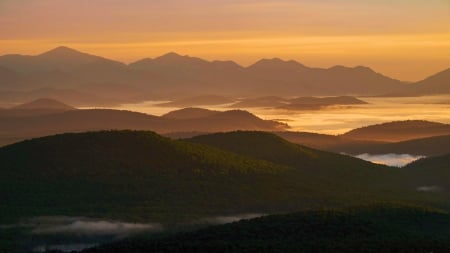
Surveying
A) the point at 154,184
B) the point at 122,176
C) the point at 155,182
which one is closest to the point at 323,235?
the point at 154,184

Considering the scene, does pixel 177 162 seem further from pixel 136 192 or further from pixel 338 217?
pixel 338 217

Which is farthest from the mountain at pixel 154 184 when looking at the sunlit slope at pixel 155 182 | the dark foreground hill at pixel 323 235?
Answer: the dark foreground hill at pixel 323 235

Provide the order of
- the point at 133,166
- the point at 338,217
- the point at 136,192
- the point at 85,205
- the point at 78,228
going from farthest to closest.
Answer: the point at 133,166, the point at 136,192, the point at 85,205, the point at 78,228, the point at 338,217

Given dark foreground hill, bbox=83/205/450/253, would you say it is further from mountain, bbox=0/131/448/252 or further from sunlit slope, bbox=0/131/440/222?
sunlit slope, bbox=0/131/440/222

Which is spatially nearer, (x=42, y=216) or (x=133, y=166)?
(x=42, y=216)

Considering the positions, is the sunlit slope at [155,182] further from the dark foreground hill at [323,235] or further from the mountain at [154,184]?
the dark foreground hill at [323,235]

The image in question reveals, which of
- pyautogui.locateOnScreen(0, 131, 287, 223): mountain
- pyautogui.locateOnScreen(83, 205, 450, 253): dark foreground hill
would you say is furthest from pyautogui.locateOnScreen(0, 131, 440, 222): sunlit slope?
pyautogui.locateOnScreen(83, 205, 450, 253): dark foreground hill

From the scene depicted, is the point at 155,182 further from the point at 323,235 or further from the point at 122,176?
the point at 323,235

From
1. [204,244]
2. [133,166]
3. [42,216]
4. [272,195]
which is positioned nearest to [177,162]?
[133,166]
